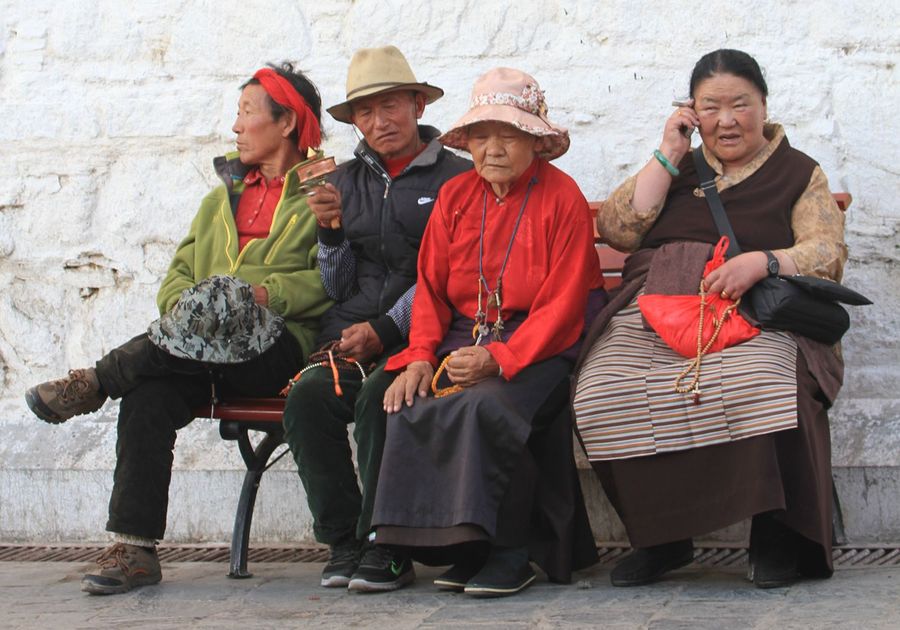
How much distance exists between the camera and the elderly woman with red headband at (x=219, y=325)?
4.45 metres

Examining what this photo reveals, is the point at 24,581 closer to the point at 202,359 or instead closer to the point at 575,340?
the point at 202,359

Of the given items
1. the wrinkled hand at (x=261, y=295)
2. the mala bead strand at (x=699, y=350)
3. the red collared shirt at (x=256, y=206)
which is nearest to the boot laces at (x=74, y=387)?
the wrinkled hand at (x=261, y=295)

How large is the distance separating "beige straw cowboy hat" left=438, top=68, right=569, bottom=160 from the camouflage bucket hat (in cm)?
84

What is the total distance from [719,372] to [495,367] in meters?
0.64

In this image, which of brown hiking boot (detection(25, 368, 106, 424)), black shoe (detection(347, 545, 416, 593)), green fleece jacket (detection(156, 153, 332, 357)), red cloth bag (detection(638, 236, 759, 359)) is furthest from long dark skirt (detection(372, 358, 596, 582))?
brown hiking boot (detection(25, 368, 106, 424))

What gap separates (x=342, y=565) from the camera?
441 cm

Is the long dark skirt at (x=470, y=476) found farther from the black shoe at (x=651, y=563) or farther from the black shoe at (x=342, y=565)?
the black shoe at (x=342, y=565)

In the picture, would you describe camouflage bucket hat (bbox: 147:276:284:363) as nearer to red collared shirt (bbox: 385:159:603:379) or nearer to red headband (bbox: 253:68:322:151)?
red collared shirt (bbox: 385:159:603:379)

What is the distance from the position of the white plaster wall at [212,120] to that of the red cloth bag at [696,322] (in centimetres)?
101

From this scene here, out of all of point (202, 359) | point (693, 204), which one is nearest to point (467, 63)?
point (693, 204)

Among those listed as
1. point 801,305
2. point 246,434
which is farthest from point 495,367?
point 246,434

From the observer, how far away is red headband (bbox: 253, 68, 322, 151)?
5.07 m

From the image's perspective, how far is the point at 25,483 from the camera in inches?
220

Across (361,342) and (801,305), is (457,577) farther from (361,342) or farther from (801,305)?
(801,305)
